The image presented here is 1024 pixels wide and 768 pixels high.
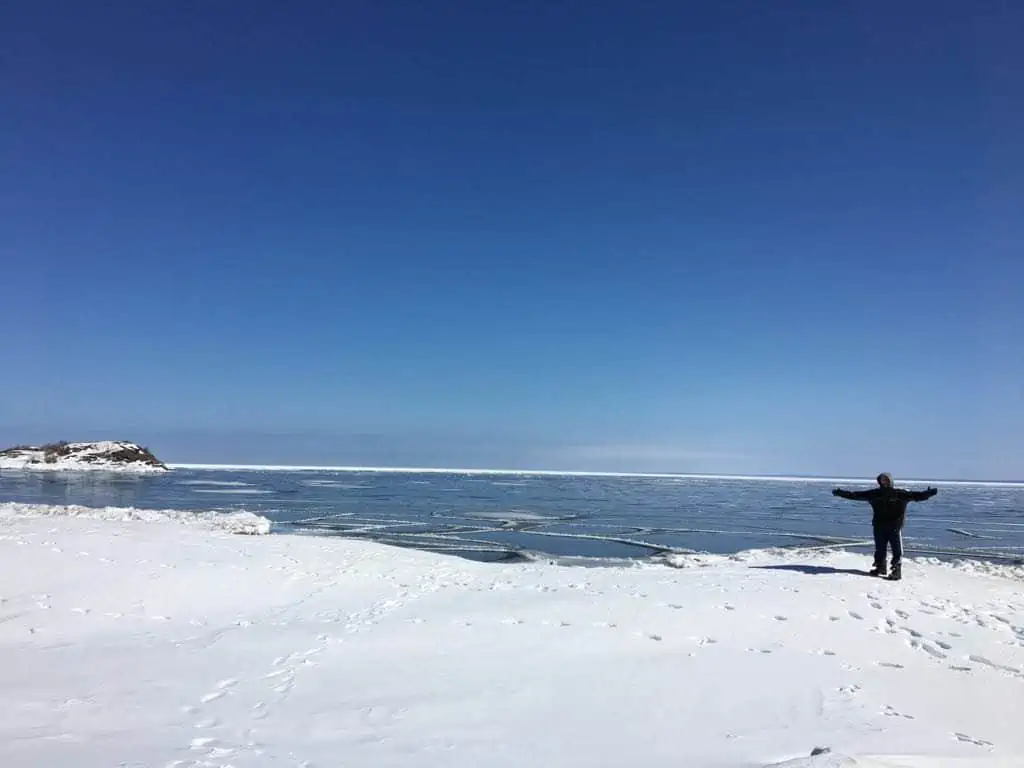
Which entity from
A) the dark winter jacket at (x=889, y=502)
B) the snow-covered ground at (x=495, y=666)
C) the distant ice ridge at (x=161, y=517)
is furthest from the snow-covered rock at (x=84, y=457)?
the dark winter jacket at (x=889, y=502)

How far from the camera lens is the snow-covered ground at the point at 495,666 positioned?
5055mm

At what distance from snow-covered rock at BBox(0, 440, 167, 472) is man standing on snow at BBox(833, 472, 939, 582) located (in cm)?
9390

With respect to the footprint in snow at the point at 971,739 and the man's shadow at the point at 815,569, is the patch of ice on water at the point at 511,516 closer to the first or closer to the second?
the man's shadow at the point at 815,569

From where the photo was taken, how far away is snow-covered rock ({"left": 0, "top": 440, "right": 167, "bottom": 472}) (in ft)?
285

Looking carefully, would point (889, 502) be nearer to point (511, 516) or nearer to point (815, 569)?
point (815, 569)

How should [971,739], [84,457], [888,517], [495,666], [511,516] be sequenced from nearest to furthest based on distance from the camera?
[971,739]
[495,666]
[888,517]
[511,516]
[84,457]

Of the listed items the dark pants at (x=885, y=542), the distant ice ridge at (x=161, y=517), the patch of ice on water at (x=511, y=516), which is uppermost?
the dark pants at (x=885, y=542)

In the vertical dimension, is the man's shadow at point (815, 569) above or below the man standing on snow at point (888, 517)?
below

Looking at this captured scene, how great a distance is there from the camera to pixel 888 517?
12086mm

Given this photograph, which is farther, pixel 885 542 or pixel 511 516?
pixel 511 516

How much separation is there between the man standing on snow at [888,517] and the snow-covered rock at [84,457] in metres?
93.9

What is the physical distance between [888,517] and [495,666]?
8.78m

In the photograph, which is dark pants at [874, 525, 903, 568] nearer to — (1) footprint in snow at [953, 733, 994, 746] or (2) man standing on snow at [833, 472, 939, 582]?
(2) man standing on snow at [833, 472, 939, 582]

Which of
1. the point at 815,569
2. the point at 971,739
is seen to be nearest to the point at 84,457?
the point at 815,569
